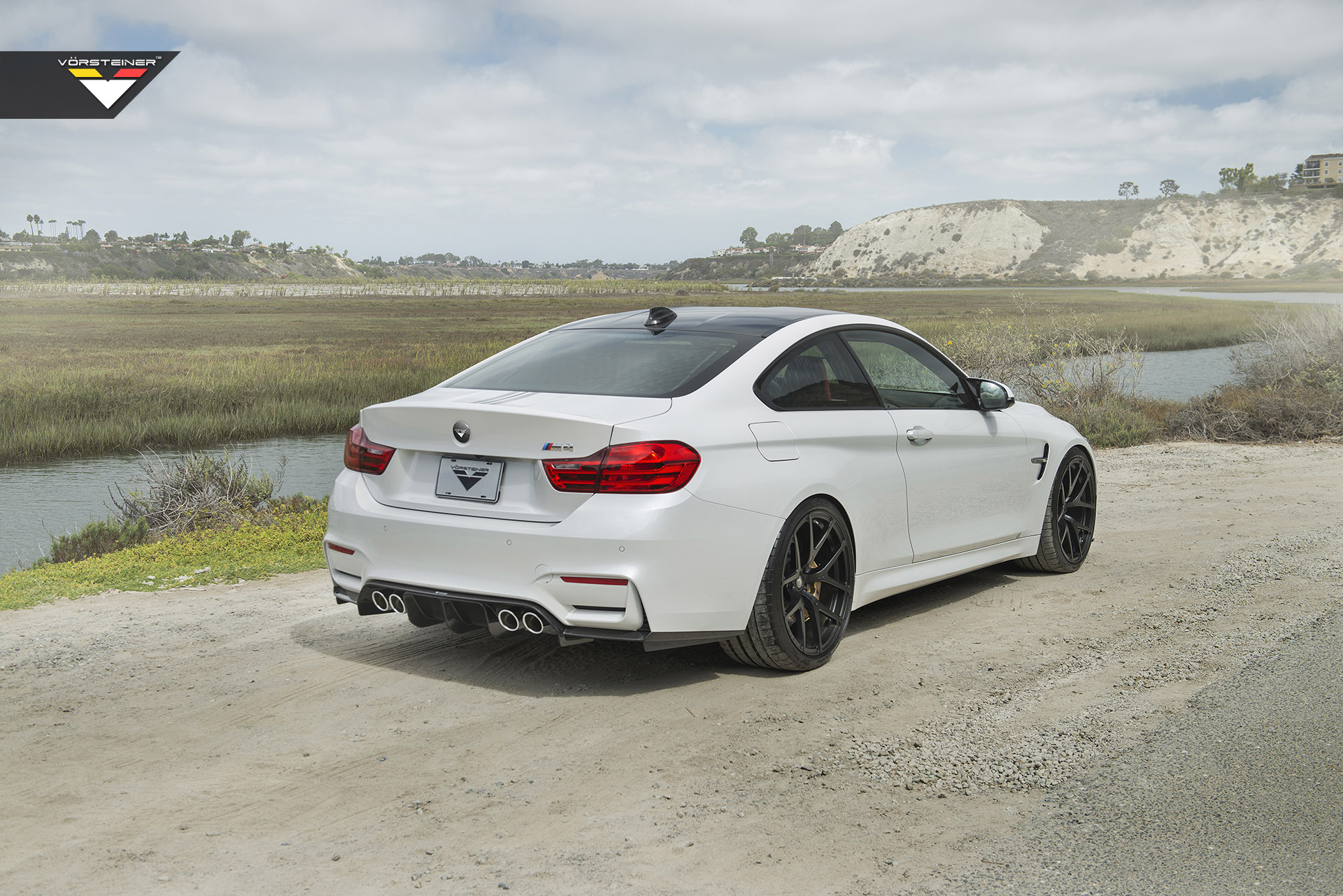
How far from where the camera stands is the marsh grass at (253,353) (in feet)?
76.8

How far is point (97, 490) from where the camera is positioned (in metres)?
17.3

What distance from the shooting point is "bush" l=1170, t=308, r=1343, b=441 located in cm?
1491

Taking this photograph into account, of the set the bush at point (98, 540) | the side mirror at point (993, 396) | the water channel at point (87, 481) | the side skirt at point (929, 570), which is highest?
the side mirror at point (993, 396)

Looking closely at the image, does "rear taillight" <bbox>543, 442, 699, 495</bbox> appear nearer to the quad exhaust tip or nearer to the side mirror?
the quad exhaust tip

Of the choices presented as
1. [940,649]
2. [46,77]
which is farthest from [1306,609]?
[46,77]

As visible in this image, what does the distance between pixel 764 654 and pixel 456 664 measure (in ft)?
4.87

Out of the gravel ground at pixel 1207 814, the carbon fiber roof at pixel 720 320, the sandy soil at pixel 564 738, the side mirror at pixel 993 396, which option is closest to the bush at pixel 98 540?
the sandy soil at pixel 564 738

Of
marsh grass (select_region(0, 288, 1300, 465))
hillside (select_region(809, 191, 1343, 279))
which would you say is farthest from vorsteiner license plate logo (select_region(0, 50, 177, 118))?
hillside (select_region(809, 191, 1343, 279))

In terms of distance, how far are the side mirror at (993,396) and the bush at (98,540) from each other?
7.74m

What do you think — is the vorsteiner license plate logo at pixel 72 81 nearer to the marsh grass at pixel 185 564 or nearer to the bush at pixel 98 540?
the bush at pixel 98 540

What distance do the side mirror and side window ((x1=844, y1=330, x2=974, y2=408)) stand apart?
132mm

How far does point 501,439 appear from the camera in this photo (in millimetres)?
4305

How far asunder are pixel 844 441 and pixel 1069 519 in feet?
8.69

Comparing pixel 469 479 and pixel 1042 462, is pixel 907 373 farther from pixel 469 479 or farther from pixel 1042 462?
pixel 469 479
